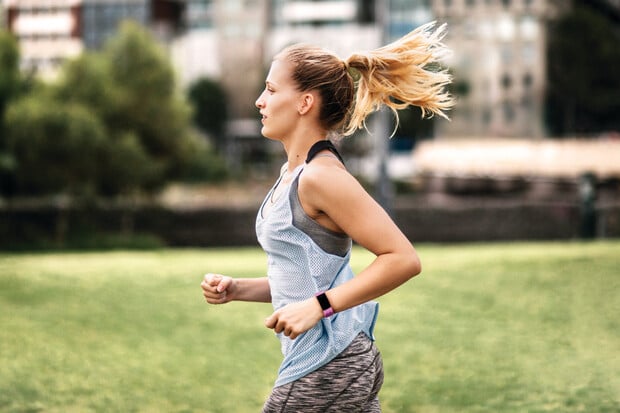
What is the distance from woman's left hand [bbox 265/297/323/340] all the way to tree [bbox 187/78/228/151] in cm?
8753

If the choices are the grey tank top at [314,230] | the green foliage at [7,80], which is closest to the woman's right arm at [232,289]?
the grey tank top at [314,230]

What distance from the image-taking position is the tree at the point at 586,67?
77125 mm

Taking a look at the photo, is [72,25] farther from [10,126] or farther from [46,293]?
[46,293]

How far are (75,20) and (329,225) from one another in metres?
111

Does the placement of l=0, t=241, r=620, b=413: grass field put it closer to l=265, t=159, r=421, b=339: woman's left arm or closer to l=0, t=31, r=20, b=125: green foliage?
l=265, t=159, r=421, b=339: woman's left arm

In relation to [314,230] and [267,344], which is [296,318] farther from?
[267,344]

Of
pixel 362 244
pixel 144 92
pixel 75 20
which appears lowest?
pixel 144 92

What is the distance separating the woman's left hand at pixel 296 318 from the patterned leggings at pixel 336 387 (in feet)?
0.86

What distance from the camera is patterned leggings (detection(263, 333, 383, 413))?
2.61 meters

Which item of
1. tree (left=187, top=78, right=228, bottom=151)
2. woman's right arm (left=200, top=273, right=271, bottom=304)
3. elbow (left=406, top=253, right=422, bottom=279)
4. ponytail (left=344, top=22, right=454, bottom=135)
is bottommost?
tree (left=187, top=78, right=228, bottom=151)

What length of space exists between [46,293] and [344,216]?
29.9 feet

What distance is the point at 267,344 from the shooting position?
26.1 ft

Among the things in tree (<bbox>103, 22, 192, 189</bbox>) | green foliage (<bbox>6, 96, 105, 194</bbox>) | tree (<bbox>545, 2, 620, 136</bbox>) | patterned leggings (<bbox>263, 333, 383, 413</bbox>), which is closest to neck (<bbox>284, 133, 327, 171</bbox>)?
patterned leggings (<bbox>263, 333, 383, 413</bbox>)

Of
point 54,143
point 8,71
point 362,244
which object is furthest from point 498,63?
point 362,244
